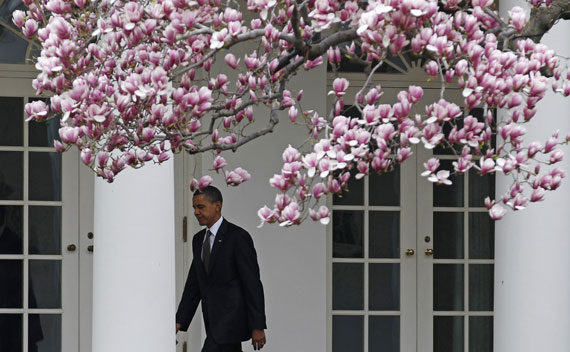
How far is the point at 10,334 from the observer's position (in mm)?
9328

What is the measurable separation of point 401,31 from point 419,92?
214mm

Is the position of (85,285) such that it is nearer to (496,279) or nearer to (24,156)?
(24,156)

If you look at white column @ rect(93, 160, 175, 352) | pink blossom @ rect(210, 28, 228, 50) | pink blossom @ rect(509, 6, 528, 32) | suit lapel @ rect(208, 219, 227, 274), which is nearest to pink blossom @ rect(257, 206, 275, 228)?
pink blossom @ rect(210, 28, 228, 50)

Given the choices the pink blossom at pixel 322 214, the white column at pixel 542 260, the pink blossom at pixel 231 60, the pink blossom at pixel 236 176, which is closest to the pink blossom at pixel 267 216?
the pink blossom at pixel 322 214

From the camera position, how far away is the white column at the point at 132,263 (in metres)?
6.68

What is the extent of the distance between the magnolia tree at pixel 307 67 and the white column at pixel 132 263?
1.74 meters

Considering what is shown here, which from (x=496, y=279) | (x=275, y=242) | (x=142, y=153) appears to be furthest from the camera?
(x=275, y=242)

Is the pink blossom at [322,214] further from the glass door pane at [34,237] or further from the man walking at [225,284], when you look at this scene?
the glass door pane at [34,237]

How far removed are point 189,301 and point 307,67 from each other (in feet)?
11.0

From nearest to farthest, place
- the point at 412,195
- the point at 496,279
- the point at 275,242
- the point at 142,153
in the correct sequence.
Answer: the point at 142,153 < the point at 496,279 < the point at 275,242 < the point at 412,195

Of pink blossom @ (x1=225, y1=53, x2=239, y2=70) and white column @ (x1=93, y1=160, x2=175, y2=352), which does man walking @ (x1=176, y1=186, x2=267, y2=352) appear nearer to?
white column @ (x1=93, y1=160, x2=175, y2=352)

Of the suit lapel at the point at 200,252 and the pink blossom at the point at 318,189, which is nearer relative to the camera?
the pink blossom at the point at 318,189

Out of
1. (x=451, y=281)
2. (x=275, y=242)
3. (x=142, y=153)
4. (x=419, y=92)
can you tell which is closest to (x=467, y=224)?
(x=451, y=281)

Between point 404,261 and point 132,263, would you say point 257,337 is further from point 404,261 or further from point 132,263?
point 404,261
